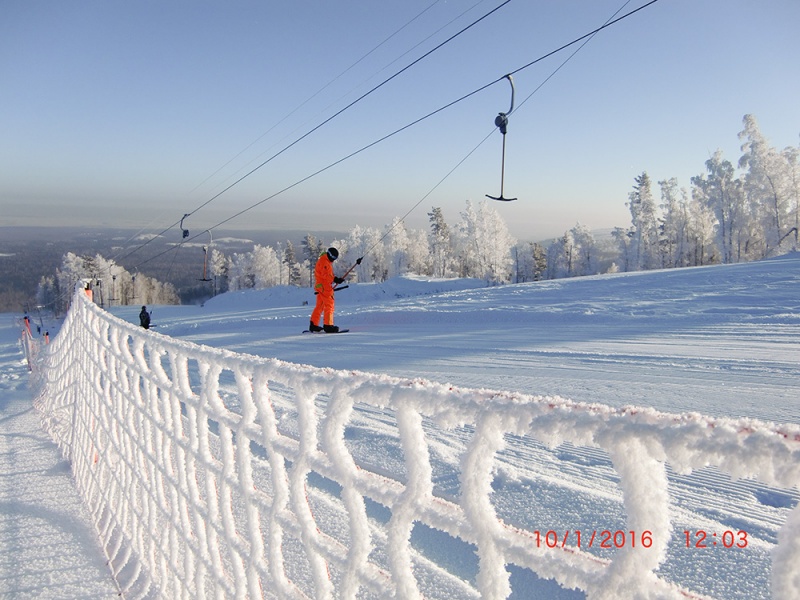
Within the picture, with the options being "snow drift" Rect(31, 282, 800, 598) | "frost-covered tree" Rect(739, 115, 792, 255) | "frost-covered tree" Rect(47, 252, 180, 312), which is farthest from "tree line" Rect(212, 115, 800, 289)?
"snow drift" Rect(31, 282, 800, 598)

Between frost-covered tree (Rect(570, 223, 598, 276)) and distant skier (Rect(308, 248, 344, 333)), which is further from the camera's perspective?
frost-covered tree (Rect(570, 223, 598, 276))

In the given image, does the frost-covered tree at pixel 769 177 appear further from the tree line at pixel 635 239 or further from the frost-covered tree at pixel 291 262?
the frost-covered tree at pixel 291 262

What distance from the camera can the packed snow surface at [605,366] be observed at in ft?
→ 8.13

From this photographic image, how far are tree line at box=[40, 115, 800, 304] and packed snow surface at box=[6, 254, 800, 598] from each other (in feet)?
18.8

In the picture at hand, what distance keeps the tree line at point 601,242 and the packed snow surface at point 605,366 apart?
5727 mm

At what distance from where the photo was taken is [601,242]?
95812 mm

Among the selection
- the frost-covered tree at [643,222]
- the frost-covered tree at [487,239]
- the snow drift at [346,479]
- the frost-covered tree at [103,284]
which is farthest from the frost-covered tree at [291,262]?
the snow drift at [346,479]

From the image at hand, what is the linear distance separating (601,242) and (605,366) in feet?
319

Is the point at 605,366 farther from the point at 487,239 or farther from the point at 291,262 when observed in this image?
the point at 291,262

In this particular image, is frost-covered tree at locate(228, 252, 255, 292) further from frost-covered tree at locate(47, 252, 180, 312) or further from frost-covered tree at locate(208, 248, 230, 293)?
frost-covered tree at locate(47, 252, 180, 312)

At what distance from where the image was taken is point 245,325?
15984 mm

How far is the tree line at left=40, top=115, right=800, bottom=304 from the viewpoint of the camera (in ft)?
148

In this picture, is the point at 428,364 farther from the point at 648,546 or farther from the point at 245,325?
the point at 245,325

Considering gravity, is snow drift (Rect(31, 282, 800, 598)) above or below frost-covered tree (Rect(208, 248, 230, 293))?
below
